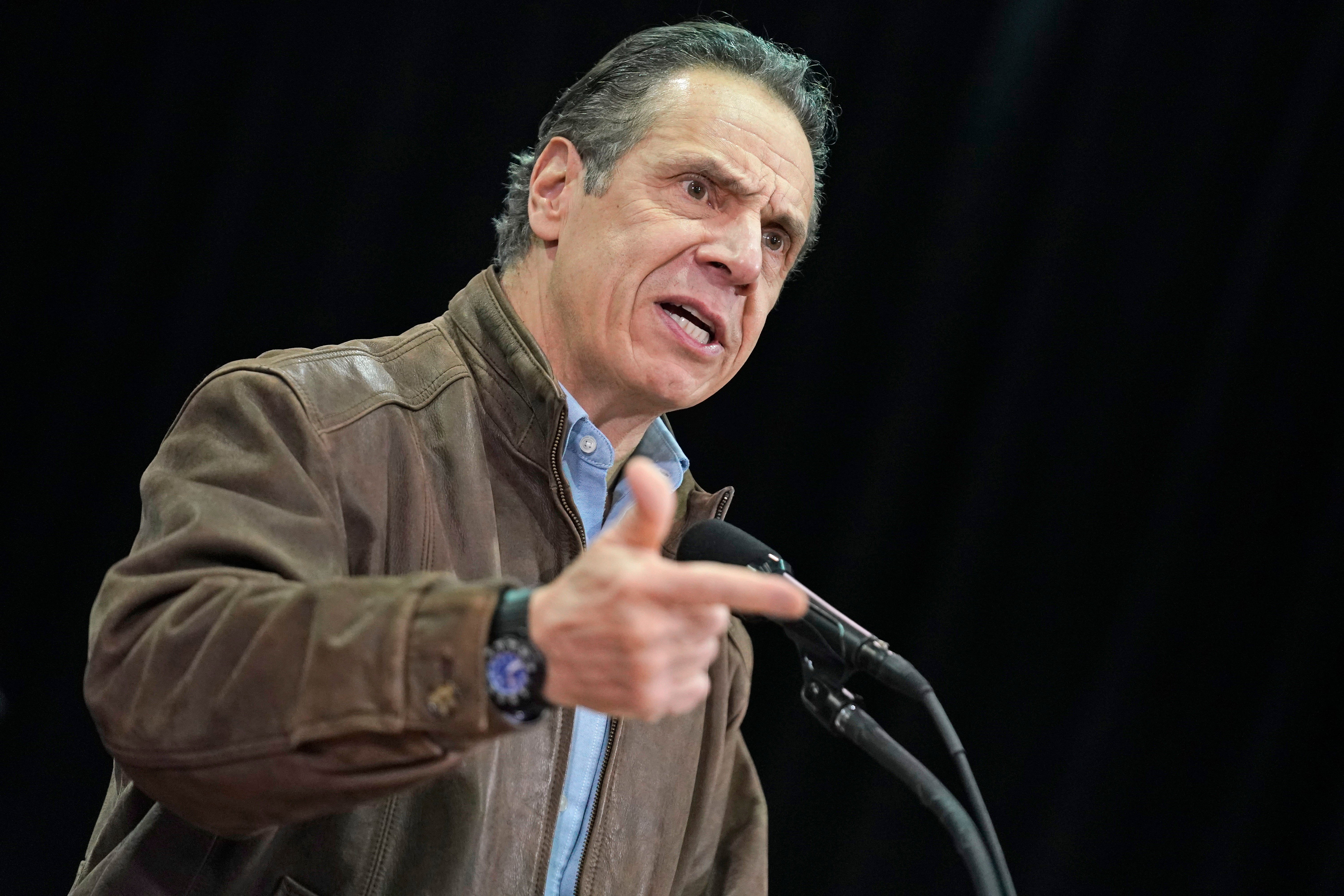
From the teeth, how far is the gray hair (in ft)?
0.75

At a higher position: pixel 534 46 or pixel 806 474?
pixel 534 46

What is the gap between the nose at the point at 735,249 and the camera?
173 cm

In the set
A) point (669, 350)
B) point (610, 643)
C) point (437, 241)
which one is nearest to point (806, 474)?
point (437, 241)

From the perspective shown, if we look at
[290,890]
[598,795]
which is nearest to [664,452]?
[598,795]

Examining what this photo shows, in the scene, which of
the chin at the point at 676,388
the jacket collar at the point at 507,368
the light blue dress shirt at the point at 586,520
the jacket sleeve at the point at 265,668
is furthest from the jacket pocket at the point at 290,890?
the chin at the point at 676,388

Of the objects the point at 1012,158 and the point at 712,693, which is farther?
the point at 1012,158

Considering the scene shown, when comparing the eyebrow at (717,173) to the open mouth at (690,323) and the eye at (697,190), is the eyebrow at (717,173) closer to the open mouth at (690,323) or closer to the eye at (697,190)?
the eye at (697,190)

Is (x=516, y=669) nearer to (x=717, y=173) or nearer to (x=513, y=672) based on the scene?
(x=513, y=672)

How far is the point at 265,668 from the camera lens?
998mm

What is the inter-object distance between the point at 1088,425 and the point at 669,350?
4.67ft

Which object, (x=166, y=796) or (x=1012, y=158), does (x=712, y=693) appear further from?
(x=1012, y=158)

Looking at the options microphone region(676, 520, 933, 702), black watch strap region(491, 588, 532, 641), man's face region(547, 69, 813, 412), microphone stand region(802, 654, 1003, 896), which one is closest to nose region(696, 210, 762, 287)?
man's face region(547, 69, 813, 412)

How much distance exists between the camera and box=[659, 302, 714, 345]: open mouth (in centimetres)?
172

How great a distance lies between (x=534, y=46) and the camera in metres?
2.67
